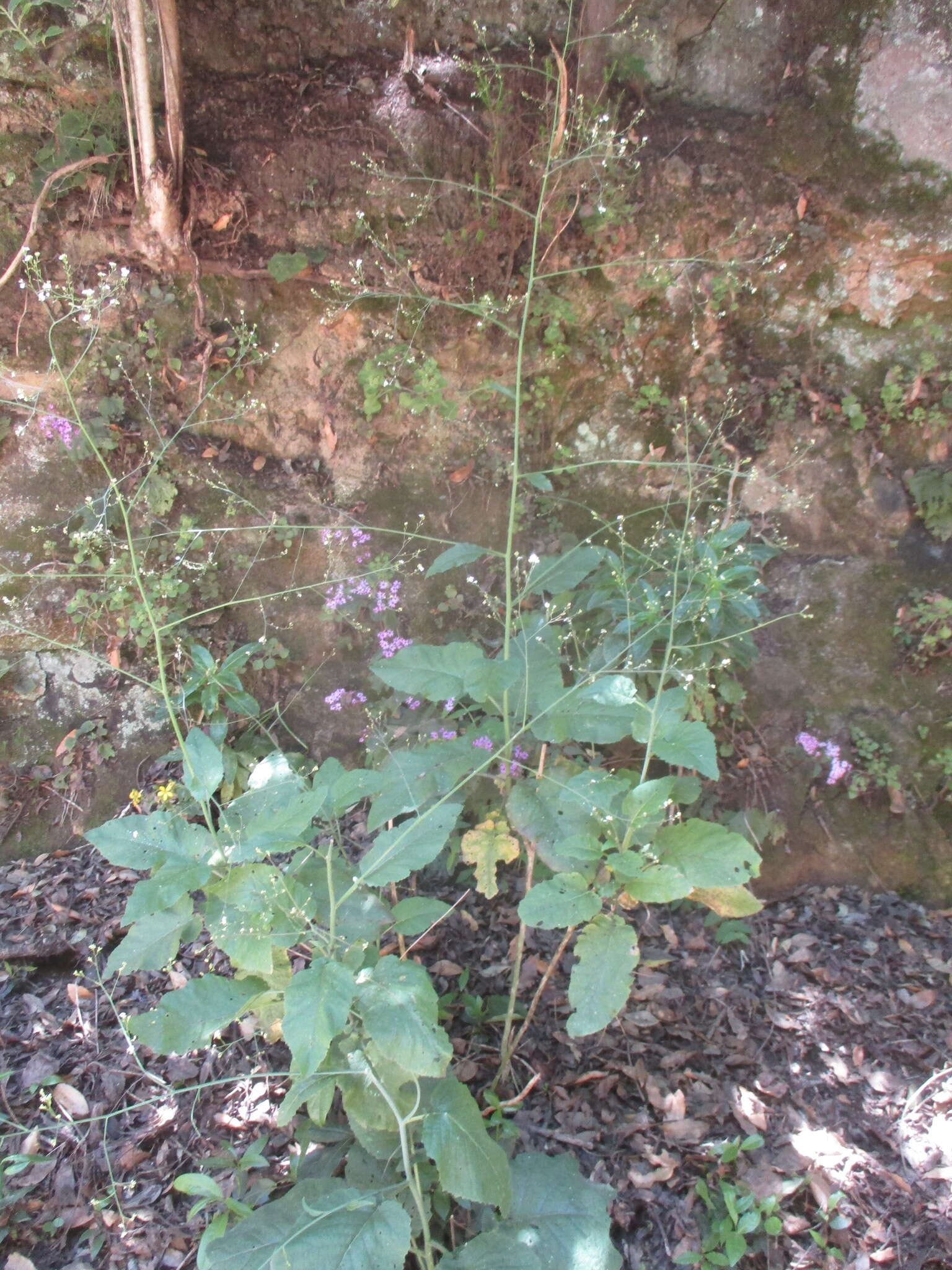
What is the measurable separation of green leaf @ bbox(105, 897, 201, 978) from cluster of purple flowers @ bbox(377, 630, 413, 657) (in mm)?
1717

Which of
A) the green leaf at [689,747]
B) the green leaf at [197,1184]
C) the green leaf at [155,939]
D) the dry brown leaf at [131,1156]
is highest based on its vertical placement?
the green leaf at [689,747]

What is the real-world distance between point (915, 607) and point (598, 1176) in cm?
275

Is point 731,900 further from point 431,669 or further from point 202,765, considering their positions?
point 202,765

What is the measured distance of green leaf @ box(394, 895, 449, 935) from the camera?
5.82 ft

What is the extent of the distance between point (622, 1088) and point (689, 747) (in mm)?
1148

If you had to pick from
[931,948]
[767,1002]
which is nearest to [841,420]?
[931,948]

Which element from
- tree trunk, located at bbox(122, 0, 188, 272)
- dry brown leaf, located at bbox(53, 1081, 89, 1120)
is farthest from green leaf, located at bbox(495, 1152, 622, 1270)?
tree trunk, located at bbox(122, 0, 188, 272)

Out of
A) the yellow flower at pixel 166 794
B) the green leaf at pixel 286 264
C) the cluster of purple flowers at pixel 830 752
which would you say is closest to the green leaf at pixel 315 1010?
the yellow flower at pixel 166 794

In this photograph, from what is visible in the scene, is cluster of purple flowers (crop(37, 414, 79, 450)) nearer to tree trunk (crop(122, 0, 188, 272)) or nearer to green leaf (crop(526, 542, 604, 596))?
tree trunk (crop(122, 0, 188, 272))

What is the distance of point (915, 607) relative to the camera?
3566mm

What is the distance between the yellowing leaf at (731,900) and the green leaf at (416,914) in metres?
0.61

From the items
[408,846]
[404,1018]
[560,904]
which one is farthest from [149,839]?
[560,904]

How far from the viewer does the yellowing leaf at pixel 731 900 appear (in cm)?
185

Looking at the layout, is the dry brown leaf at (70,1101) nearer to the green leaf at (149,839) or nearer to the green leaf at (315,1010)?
the green leaf at (149,839)
